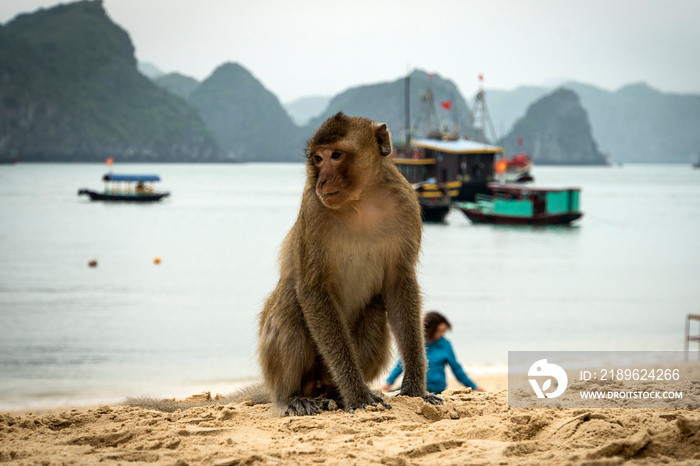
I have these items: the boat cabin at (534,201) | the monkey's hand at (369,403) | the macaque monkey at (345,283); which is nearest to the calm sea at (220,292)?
the macaque monkey at (345,283)

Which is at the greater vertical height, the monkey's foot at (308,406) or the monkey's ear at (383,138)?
the monkey's ear at (383,138)

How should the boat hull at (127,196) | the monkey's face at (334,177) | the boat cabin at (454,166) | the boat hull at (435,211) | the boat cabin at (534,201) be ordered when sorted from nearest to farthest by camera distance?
the monkey's face at (334,177) → the boat cabin at (534,201) → the boat hull at (435,211) → the boat cabin at (454,166) → the boat hull at (127,196)

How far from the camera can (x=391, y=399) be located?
3.58m

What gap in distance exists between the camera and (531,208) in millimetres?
35219

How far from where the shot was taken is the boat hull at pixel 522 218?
116ft

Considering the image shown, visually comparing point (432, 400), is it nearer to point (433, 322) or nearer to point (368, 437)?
point (368, 437)

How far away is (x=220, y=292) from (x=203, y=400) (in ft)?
56.0

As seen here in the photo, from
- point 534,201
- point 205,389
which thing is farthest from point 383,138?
point 534,201

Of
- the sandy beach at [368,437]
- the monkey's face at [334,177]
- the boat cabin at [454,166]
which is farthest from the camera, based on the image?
the boat cabin at [454,166]

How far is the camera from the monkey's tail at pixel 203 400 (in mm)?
3842

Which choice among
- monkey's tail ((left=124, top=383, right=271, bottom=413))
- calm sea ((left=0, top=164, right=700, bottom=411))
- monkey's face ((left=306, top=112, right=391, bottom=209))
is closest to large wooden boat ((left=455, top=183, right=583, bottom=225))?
calm sea ((left=0, top=164, right=700, bottom=411))

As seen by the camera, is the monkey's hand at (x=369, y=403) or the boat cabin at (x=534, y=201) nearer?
the monkey's hand at (x=369, y=403)

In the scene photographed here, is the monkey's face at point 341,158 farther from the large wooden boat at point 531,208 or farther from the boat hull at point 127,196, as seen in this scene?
the boat hull at point 127,196

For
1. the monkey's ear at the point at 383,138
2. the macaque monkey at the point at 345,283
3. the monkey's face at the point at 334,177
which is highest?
the monkey's ear at the point at 383,138
